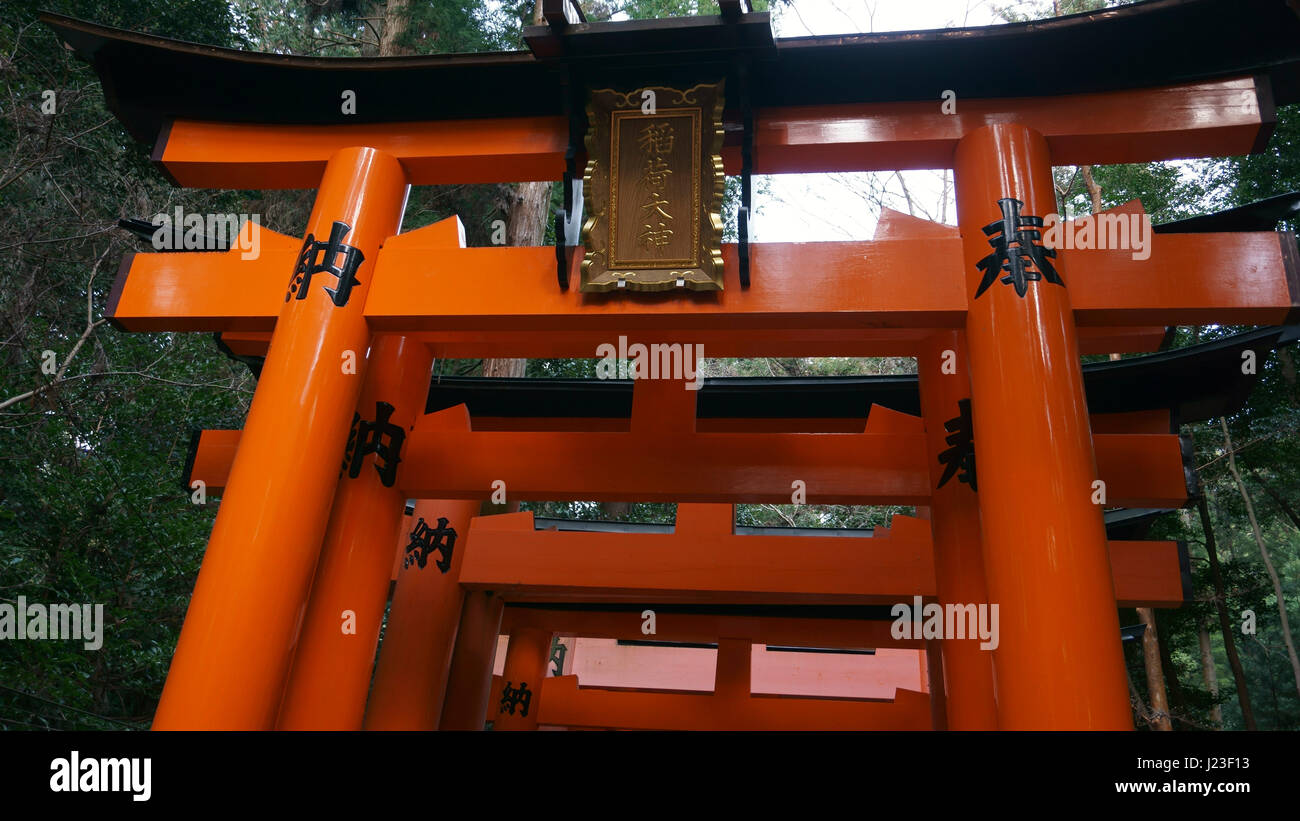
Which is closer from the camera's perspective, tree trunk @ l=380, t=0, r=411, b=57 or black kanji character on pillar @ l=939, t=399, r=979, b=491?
black kanji character on pillar @ l=939, t=399, r=979, b=491

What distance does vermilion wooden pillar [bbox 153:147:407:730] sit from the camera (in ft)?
11.4

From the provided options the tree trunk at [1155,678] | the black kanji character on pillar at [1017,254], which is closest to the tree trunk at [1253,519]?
the tree trunk at [1155,678]

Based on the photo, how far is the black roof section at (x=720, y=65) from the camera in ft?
12.9

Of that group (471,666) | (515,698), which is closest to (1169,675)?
(515,698)

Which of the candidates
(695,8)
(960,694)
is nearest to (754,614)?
(960,694)

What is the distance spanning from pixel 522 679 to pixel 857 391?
5038 millimetres

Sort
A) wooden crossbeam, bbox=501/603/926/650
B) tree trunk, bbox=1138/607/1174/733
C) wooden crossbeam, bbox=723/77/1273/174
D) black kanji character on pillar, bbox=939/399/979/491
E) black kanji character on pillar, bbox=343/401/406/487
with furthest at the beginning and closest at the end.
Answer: tree trunk, bbox=1138/607/1174/733 < wooden crossbeam, bbox=501/603/926/650 < black kanji character on pillar, bbox=343/401/406/487 < black kanji character on pillar, bbox=939/399/979/491 < wooden crossbeam, bbox=723/77/1273/174

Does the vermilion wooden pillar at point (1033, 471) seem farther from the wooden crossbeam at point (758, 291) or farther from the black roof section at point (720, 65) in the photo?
the black roof section at point (720, 65)

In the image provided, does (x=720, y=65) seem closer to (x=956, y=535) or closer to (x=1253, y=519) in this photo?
(x=956, y=535)

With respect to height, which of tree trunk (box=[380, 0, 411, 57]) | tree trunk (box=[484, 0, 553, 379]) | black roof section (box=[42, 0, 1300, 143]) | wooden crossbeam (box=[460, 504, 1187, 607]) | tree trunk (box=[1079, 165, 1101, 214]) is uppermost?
tree trunk (box=[380, 0, 411, 57])

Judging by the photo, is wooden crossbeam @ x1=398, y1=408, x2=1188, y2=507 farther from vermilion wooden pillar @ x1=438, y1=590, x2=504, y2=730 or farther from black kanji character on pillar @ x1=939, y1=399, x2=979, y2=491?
vermilion wooden pillar @ x1=438, y1=590, x2=504, y2=730

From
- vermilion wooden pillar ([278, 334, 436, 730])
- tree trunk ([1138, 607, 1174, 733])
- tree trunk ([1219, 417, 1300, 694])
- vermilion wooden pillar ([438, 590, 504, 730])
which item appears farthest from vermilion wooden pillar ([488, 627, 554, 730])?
tree trunk ([1219, 417, 1300, 694])

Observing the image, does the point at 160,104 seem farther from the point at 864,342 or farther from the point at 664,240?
the point at 864,342

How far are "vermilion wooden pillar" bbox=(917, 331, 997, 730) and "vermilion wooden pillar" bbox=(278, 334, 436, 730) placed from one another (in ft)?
10.1
